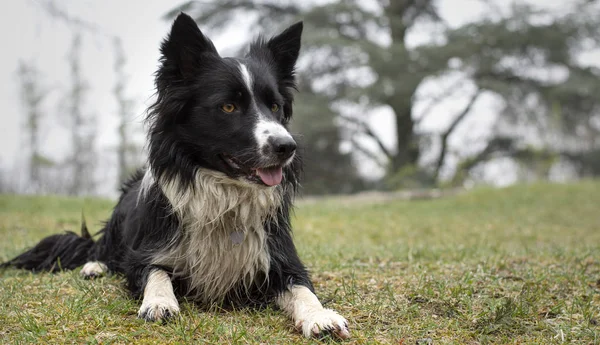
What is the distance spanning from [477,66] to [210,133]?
1815 cm

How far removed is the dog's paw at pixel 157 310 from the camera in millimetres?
3412

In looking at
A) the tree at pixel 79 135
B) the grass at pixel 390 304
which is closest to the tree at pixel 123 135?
the tree at pixel 79 135

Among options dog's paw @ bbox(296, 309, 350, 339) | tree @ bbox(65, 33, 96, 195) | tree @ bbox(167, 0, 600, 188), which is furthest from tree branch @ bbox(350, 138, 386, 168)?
dog's paw @ bbox(296, 309, 350, 339)

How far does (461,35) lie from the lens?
1980cm

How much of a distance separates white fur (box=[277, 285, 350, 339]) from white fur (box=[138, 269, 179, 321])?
0.72 m

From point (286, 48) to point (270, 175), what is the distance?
123 cm

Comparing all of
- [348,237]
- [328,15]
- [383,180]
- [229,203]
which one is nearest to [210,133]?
[229,203]

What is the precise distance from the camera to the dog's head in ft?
12.7

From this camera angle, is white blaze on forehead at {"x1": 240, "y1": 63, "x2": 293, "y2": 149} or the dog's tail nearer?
white blaze on forehead at {"x1": 240, "y1": 63, "x2": 293, "y2": 149}

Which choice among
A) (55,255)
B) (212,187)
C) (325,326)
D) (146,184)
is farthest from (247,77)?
(55,255)

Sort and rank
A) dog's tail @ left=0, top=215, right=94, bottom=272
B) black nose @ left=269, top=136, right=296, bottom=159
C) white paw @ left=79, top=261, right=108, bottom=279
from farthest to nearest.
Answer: dog's tail @ left=0, top=215, right=94, bottom=272
white paw @ left=79, top=261, right=108, bottom=279
black nose @ left=269, top=136, right=296, bottom=159

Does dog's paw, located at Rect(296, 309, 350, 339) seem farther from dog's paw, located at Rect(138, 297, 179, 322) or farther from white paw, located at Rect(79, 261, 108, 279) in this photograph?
white paw, located at Rect(79, 261, 108, 279)

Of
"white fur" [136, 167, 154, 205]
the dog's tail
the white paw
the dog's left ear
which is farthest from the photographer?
the dog's tail

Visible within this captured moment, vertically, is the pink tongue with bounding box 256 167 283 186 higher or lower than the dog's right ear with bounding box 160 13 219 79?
lower
